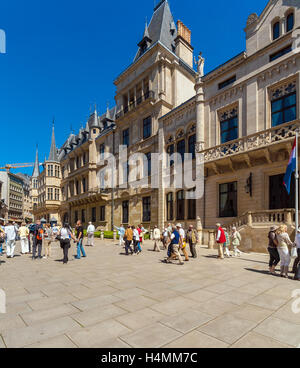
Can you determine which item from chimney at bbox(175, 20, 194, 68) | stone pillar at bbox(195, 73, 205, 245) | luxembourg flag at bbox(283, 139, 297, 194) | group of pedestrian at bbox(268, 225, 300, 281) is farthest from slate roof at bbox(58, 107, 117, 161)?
group of pedestrian at bbox(268, 225, 300, 281)

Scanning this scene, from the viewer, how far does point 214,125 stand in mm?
18266

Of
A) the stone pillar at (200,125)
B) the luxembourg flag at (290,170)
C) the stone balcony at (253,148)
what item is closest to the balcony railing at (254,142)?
the stone balcony at (253,148)

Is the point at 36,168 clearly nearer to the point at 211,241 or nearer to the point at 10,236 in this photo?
the point at 10,236

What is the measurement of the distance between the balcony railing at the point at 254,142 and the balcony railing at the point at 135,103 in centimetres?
1090

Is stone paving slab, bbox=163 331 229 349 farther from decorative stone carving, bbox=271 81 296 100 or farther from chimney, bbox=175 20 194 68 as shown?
chimney, bbox=175 20 194 68

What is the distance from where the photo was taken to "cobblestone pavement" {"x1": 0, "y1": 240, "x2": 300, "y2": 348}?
3635mm

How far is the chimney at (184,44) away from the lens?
1026 inches

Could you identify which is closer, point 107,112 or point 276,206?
point 276,206

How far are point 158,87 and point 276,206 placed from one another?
17146 millimetres

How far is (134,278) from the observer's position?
25.1 ft

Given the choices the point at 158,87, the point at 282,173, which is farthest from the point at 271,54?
the point at 158,87

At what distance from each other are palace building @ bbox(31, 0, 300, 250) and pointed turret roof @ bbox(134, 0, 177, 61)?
16 cm
